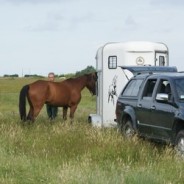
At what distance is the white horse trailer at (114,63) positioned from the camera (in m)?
17.4

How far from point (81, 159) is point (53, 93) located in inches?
356

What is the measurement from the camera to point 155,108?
36.0 feet

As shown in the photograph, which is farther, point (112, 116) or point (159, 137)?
point (112, 116)

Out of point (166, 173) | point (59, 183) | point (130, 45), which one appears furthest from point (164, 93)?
point (130, 45)

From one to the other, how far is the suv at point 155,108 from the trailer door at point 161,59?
16.9ft

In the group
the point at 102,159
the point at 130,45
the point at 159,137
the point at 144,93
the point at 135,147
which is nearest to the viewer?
the point at 102,159

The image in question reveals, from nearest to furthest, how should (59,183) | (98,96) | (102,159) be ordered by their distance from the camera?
(59,183), (102,159), (98,96)

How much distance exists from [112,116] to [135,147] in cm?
766

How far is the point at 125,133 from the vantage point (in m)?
12.6

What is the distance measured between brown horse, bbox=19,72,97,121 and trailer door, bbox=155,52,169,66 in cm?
234

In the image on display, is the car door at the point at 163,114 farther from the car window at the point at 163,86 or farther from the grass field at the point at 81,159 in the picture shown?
the grass field at the point at 81,159

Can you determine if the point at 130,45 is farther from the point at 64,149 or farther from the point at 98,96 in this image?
the point at 64,149

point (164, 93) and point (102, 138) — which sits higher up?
point (164, 93)

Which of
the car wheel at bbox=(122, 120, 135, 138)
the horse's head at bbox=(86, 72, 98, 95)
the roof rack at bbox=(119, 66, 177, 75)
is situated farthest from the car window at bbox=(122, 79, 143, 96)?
the horse's head at bbox=(86, 72, 98, 95)
